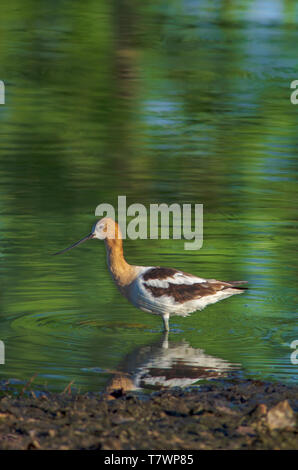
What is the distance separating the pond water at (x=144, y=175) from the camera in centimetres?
868

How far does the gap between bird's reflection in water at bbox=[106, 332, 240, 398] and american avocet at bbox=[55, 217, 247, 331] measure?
2.28ft

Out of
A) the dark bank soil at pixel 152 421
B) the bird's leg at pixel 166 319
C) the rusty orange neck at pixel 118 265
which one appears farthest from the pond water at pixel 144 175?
the dark bank soil at pixel 152 421

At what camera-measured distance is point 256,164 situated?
1605 cm

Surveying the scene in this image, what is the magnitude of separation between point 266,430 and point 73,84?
16581mm

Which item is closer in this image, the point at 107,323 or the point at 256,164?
the point at 107,323

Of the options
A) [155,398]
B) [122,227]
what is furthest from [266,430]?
[122,227]

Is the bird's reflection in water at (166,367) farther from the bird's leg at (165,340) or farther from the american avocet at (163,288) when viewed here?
the american avocet at (163,288)

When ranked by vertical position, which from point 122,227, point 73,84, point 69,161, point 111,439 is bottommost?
point 111,439

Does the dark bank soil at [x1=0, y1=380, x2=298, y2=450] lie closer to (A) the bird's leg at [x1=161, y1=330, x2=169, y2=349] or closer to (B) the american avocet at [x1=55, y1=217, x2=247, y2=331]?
(A) the bird's leg at [x1=161, y1=330, x2=169, y2=349]

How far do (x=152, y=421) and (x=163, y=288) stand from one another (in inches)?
134

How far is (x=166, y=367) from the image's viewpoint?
8.22 metres

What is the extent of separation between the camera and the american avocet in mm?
9562

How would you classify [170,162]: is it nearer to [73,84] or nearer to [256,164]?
[256,164]

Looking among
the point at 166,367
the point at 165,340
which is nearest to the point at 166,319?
the point at 165,340
